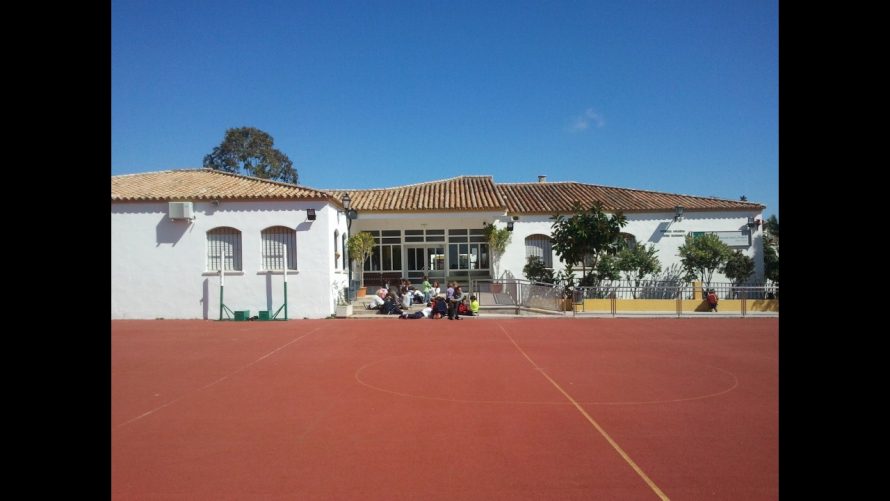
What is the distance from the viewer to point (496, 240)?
2338 cm

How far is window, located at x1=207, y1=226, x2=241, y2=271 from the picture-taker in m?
19.2

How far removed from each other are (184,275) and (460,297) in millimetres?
9890

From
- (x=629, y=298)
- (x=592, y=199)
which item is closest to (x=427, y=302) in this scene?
(x=629, y=298)

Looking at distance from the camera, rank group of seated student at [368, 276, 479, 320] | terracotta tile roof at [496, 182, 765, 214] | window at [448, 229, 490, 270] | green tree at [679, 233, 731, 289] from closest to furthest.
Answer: group of seated student at [368, 276, 479, 320] → green tree at [679, 233, 731, 289] → terracotta tile roof at [496, 182, 765, 214] → window at [448, 229, 490, 270]

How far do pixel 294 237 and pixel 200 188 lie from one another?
4.47 meters

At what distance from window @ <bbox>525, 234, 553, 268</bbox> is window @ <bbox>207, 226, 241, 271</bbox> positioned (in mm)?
12195

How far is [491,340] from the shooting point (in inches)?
520

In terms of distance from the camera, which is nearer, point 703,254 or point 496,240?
point 703,254

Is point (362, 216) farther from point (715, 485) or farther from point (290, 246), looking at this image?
point (715, 485)

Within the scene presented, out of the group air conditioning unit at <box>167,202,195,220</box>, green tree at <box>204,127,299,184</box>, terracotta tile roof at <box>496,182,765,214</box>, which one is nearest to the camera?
air conditioning unit at <box>167,202,195,220</box>

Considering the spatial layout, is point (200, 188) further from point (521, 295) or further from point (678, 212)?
point (678, 212)

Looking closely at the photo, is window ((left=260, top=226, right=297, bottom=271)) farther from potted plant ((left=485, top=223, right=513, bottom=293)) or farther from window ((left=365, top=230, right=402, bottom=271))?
→ potted plant ((left=485, top=223, right=513, bottom=293))

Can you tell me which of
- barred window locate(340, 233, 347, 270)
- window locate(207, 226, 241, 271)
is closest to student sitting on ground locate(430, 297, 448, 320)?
barred window locate(340, 233, 347, 270)

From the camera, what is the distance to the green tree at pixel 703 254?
883 inches
